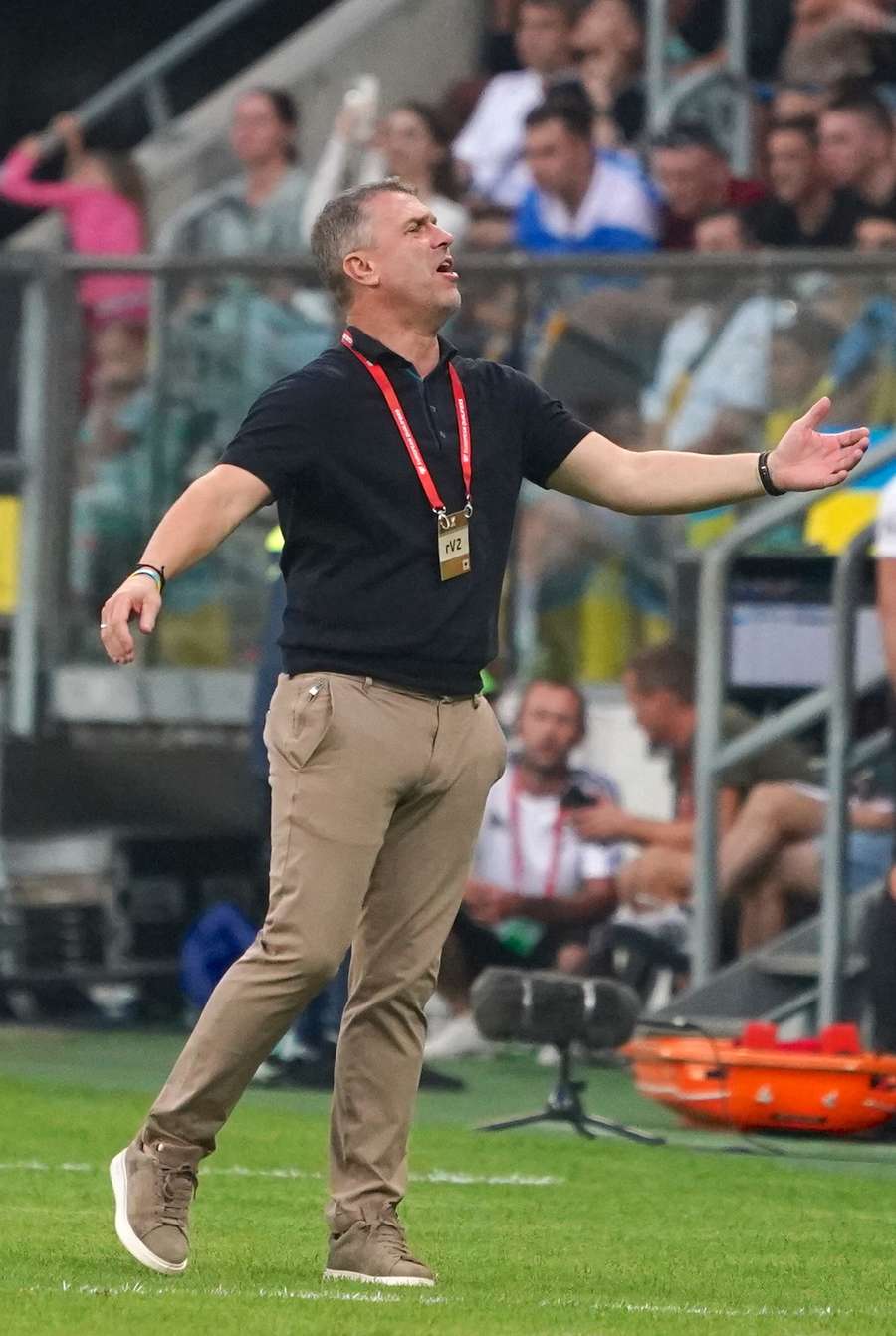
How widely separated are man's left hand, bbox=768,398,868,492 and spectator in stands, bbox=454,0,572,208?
951cm

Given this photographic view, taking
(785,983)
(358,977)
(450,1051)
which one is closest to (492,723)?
(358,977)

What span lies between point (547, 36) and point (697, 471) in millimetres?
10352

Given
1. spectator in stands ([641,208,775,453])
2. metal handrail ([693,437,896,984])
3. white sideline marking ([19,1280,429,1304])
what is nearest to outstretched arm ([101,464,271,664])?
white sideline marking ([19,1280,429,1304])

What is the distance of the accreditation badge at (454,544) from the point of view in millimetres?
5582

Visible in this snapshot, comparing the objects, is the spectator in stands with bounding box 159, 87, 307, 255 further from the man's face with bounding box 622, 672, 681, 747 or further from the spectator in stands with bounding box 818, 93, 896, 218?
the man's face with bounding box 622, 672, 681, 747

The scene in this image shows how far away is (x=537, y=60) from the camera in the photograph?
15.8 metres

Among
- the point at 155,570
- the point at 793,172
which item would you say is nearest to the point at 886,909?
the point at 155,570

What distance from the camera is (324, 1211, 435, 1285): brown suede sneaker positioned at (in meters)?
5.60

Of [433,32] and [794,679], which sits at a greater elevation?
[433,32]

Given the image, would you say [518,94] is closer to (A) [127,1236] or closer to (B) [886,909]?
(B) [886,909]

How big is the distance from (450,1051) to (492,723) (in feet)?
21.0

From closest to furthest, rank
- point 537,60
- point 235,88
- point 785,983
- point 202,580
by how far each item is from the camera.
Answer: point 785,983
point 202,580
point 537,60
point 235,88

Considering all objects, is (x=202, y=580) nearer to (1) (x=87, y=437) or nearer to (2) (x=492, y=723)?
(1) (x=87, y=437)

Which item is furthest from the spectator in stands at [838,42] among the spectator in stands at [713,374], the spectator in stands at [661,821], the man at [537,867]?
the man at [537,867]
